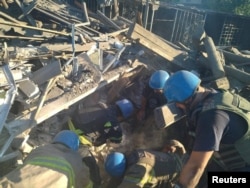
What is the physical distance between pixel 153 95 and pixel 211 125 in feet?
7.37

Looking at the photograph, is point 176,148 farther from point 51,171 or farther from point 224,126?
point 51,171

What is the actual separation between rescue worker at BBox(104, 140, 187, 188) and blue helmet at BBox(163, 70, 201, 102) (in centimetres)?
74

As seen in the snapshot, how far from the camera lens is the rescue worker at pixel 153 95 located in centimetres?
523

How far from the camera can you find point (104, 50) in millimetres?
6902

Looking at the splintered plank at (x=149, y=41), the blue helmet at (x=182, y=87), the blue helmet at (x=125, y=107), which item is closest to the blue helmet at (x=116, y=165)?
the blue helmet at (x=182, y=87)

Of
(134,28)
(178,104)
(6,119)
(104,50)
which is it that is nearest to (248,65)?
(134,28)

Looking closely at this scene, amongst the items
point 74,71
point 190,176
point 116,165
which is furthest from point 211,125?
point 74,71

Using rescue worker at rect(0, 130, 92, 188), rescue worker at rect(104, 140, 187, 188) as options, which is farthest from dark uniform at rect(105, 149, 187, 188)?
rescue worker at rect(0, 130, 92, 188)

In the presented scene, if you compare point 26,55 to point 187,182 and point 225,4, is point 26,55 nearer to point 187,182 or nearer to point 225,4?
point 187,182

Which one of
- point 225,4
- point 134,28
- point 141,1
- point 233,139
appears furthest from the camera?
point 225,4

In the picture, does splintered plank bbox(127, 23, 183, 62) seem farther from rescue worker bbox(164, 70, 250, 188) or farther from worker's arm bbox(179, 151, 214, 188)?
worker's arm bbox(179, 151, 214, 188)

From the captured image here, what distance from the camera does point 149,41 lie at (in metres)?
7.01

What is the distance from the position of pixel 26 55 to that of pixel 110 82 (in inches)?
63.6

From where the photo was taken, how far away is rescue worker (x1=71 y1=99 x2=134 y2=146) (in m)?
5.15
